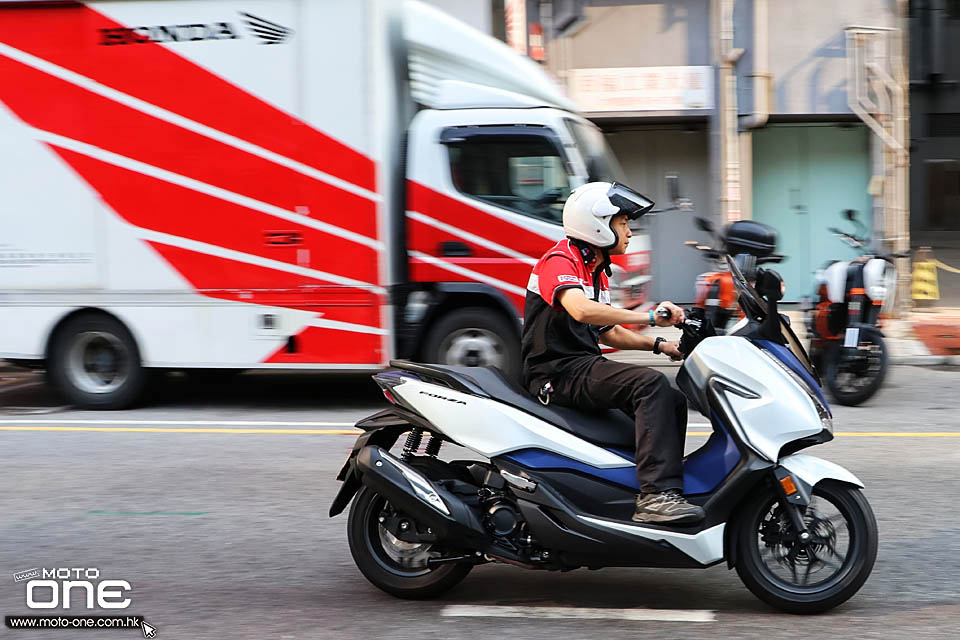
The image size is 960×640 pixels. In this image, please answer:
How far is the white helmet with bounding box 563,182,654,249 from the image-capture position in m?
4.55

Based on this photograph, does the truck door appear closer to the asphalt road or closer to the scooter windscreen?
the asphalt road

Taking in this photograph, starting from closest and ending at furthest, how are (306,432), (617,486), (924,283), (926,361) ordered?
(617,486)
(306,432)
(926,361)
(924,283)

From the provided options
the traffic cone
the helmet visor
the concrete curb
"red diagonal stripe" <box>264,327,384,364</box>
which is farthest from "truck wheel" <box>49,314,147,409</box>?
the traffic cone

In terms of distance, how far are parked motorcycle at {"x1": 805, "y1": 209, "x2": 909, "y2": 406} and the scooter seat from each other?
5177 mm

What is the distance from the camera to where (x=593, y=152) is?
31.7ft

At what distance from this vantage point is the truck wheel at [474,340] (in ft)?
30.8

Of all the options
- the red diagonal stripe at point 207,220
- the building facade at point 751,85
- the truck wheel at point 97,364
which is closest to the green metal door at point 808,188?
the building facade at point 751,85

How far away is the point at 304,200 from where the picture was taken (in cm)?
911

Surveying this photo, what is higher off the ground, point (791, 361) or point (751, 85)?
point (751, 85)

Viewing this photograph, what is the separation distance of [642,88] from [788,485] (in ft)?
43.6

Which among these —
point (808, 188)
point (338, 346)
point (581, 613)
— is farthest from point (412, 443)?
point (808, 188)

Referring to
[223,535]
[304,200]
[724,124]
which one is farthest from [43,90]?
[724,124]

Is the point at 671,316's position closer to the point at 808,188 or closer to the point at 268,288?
Result: the point at 268,288

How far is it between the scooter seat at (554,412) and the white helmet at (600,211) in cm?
67
